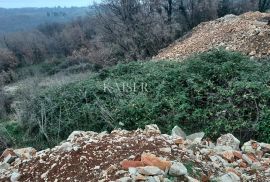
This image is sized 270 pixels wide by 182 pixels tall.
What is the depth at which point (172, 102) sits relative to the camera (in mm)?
8086

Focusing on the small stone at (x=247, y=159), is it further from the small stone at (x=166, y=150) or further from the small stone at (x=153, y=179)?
the small stone at (x=153, y=179)

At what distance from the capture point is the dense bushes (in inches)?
290

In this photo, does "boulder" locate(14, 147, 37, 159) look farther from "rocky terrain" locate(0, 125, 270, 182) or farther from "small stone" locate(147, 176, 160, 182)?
"small stone" locate(147, 176, 160, 182)

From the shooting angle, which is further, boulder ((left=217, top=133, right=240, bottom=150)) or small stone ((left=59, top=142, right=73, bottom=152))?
boulder ((left=217, top=133, right=240, bottom=150))

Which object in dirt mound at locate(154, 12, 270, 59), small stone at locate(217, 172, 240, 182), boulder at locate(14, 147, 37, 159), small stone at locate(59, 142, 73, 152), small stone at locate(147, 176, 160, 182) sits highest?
dirt mound at locate(154, 12, 270, 59)

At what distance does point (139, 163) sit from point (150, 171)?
272 mm

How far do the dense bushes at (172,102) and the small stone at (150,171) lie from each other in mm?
3378

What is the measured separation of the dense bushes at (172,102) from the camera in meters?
7.36

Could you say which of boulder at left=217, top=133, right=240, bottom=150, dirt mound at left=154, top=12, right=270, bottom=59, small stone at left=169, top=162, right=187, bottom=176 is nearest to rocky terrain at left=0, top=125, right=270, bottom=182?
small stone at left=169, top=162, right=187, bottom=176

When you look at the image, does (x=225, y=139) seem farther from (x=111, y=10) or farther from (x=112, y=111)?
(x=111, y=10)

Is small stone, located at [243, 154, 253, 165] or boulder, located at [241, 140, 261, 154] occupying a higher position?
small stone, located at [243, 154, 253, 165]

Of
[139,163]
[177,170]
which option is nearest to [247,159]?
[177,170]

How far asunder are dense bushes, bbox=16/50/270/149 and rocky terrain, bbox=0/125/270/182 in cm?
192

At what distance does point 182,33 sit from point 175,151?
14.8 m
